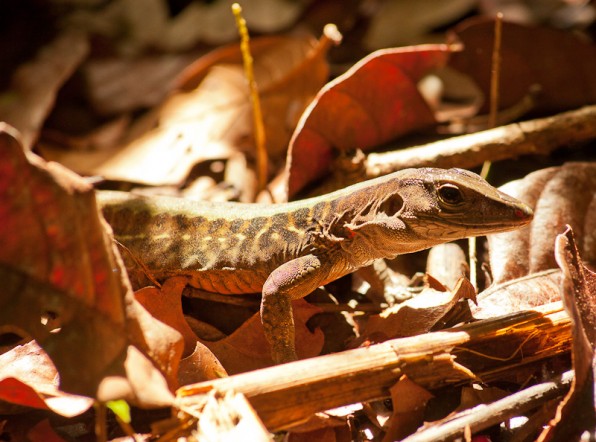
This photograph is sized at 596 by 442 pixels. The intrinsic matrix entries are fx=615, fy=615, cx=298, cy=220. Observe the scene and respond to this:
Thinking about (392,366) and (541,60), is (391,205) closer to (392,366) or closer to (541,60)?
(392,366)

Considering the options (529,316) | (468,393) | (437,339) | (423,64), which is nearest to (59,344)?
(437,339)

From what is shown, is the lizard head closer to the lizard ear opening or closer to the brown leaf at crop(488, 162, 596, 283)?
the lizard ear opening

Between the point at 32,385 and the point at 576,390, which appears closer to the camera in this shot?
the point at 576,390

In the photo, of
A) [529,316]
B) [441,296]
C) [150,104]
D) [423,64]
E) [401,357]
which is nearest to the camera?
[401,357]

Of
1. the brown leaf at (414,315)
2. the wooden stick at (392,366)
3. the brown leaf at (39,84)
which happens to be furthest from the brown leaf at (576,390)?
the brown leaf at (39,84)

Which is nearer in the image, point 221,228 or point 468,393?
point 468,393

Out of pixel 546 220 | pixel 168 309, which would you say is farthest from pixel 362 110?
pixel 168 309

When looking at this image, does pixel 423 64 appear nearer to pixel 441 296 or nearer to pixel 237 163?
pixel 237 163

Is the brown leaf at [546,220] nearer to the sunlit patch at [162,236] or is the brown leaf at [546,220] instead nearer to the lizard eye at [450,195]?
the lizard eye at [450,195]
